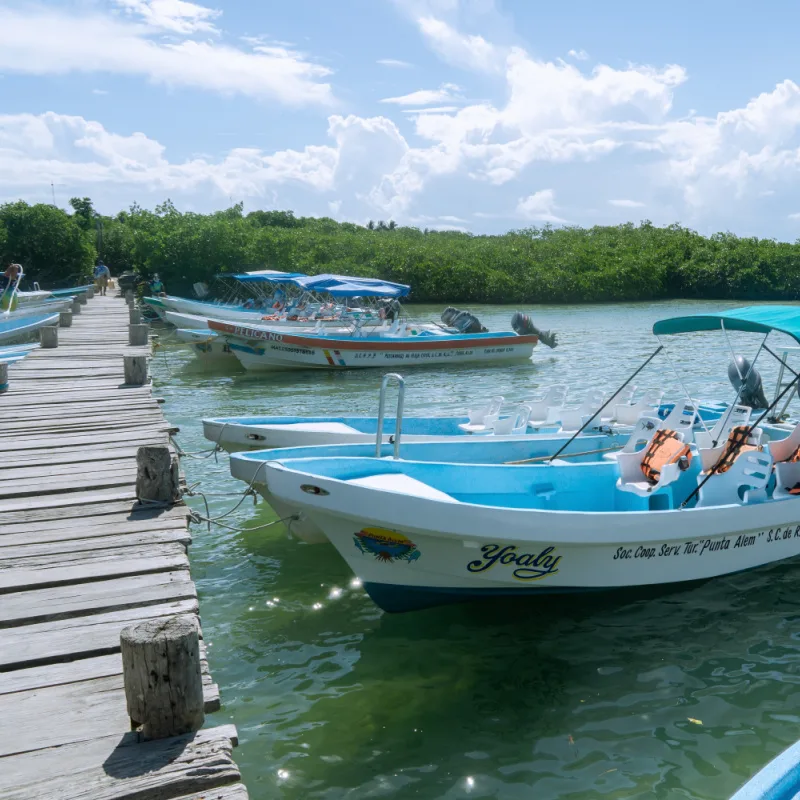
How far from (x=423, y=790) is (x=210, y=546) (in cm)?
469

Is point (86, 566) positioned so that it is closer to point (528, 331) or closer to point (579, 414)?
point (579, 414)

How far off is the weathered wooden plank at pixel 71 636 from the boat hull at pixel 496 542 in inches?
63.8

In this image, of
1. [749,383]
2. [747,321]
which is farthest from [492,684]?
[749,383]

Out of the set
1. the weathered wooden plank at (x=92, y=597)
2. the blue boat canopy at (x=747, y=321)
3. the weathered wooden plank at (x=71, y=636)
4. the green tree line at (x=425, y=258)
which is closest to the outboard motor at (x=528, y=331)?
the blue boat canopy at (x=747, y=321)

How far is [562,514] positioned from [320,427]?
444cm

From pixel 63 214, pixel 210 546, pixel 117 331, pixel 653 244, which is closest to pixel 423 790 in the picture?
pixel 210 546

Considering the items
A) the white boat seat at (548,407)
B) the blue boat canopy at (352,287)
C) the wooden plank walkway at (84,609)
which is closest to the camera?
the wooden plank walkway at (84,609)

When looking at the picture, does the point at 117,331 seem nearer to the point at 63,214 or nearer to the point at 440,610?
the point at 440,610

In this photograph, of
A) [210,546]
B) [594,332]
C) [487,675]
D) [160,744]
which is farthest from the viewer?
[594,332]

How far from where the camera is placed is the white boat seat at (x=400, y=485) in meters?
6.12

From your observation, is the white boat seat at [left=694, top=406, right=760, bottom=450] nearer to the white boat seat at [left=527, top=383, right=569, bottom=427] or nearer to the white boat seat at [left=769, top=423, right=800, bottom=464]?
the white boat seat at [left=769, top=423, right=800, bottom=464]

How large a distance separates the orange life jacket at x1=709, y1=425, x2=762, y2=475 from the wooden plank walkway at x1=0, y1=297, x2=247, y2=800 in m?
4.73

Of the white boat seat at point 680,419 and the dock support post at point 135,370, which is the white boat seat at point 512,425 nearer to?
the white boat seat at point 680,419

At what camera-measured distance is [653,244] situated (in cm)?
6003
